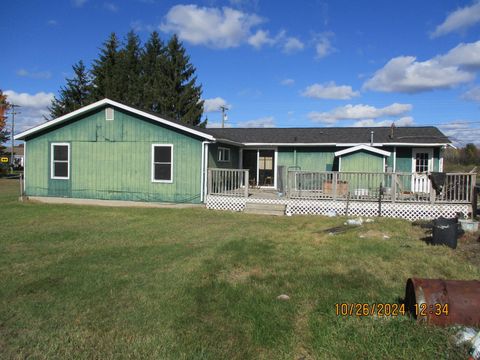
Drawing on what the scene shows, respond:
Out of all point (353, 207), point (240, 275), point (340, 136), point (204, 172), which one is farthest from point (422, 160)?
point (240, 275)

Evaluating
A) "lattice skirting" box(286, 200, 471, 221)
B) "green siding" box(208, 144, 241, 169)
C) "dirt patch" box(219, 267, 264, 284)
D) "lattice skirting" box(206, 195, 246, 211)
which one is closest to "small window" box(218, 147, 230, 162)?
"green siding" box(208, 144, 241, 169)

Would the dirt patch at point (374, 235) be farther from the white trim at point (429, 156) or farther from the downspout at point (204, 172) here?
the white trim at point (429, 156)

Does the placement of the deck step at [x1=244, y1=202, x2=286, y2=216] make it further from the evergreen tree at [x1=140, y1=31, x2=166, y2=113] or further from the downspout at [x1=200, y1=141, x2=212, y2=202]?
the evergreen tree at [x1=140, y1=31, x2=166, y2=113]

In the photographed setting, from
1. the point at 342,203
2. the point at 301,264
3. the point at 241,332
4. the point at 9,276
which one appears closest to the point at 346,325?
the point at 241,332

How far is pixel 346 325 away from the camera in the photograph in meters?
4.09

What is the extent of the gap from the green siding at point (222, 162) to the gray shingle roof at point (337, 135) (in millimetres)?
528

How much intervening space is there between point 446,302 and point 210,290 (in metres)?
2.81

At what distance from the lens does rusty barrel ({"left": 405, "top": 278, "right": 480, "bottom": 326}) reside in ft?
12.9

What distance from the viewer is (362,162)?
1634cm

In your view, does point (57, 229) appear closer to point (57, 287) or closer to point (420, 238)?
point (57, 287)

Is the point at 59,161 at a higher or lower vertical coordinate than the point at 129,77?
lower

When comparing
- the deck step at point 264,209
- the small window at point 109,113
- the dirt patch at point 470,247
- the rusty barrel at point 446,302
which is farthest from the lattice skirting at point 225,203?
the rusty barrel at point 446,302

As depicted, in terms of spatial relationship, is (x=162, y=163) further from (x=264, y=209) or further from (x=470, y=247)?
(x=470, y=247)

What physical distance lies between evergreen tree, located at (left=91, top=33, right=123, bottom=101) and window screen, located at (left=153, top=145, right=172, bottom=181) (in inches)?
1024
